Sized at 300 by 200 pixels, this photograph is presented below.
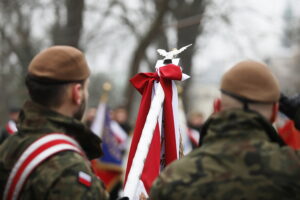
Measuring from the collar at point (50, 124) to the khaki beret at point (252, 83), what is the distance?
0.83 metres

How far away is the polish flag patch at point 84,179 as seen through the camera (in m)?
2.74

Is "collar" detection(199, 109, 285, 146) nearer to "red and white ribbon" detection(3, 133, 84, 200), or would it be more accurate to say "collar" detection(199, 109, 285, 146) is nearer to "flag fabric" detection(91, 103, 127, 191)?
"red and white ribbon" detection(3, 133, 84, 200)

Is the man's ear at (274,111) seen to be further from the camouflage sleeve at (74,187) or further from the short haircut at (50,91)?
the short haircut at (50,91)

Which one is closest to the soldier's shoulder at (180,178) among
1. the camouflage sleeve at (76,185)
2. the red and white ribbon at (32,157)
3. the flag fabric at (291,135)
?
the camouflage sleeve at (76,185)

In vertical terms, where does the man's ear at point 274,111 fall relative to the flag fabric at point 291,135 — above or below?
above

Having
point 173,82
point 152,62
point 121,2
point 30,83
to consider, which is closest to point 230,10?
point 121,2

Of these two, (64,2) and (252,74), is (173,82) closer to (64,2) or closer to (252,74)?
(252,74)

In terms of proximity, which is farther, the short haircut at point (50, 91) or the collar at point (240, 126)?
the short haircut at point (50, 91)

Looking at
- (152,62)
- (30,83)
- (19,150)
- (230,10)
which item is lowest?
(152,62)

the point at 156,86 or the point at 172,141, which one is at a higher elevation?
the point at 156,86

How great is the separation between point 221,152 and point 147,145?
136cm

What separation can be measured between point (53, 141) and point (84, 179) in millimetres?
285

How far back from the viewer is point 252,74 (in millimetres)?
2721

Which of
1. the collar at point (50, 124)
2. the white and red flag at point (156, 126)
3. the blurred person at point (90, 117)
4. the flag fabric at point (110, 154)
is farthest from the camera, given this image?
the blurred person at point (90, 117)
